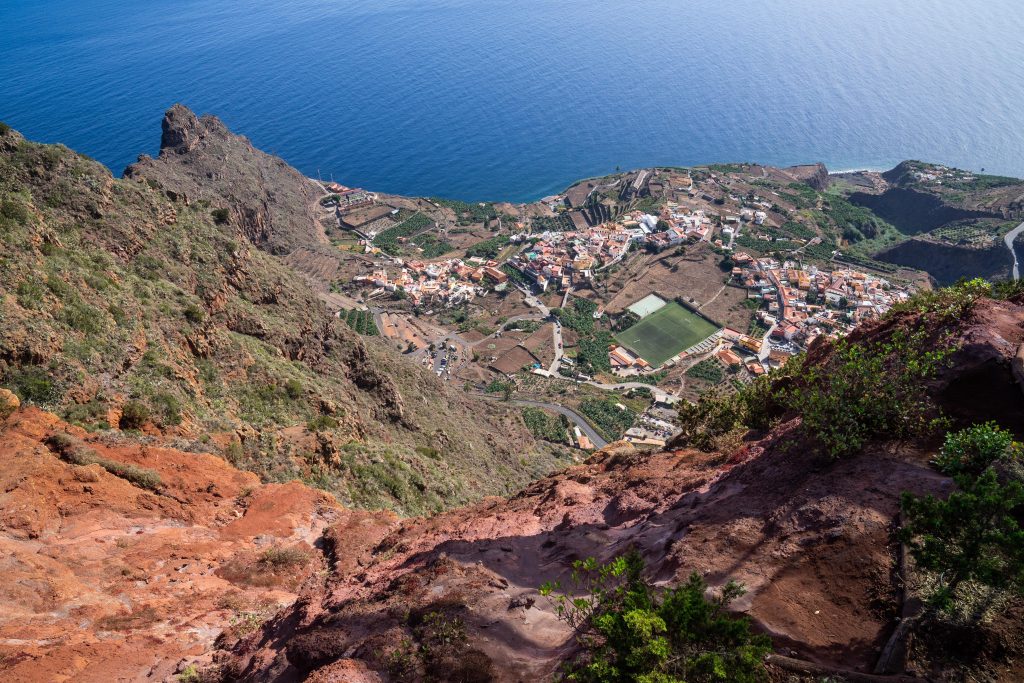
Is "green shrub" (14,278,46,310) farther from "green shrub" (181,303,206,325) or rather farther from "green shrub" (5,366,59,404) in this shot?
"green shrub" (181,303,206,325)

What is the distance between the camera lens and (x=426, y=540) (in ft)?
47.2

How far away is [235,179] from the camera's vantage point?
87062 millimetres

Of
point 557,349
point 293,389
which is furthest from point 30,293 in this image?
point 557,349

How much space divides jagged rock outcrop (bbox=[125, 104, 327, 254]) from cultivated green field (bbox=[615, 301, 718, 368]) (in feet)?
188

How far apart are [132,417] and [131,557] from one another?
6.13m

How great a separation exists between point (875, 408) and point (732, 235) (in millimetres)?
92966

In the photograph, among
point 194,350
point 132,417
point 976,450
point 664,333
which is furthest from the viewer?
point 664,333

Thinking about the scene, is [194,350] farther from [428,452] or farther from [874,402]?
[874,402]

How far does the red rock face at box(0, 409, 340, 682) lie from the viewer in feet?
34.1

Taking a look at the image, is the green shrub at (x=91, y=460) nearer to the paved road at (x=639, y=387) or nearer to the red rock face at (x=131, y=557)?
the red rock face at (x=131, y=557)

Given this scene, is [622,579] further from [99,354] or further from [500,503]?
[99,354]

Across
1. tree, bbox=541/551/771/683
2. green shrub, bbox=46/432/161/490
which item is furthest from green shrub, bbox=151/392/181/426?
tree, bbox=541/551/771/683

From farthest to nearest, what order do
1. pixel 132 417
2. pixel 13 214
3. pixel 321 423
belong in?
pixel 321 423
pixel 13 214
pixel 132 417

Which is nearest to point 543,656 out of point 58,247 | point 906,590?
point 906,590
